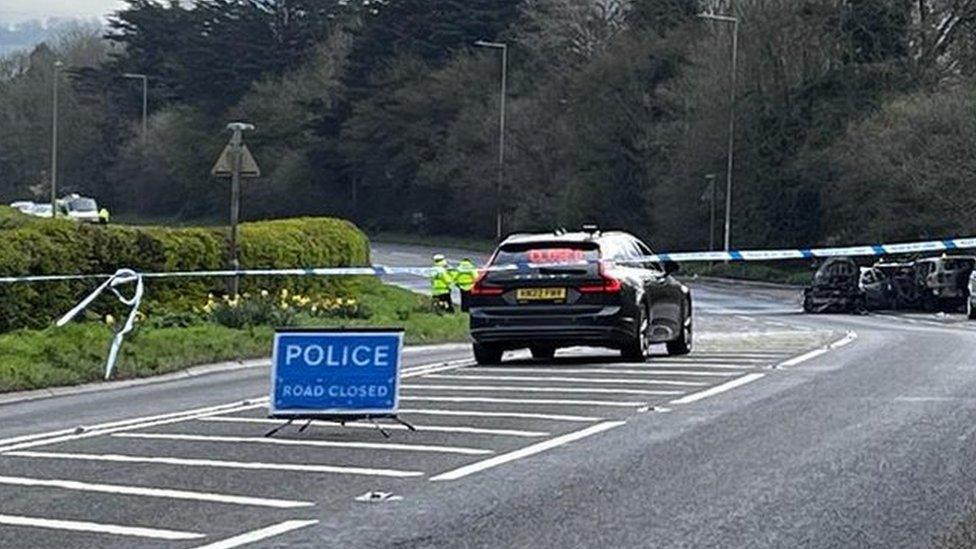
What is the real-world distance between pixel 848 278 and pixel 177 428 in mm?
39848

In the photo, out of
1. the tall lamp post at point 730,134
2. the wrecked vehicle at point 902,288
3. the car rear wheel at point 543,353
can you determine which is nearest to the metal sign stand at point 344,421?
the car rear wheel at point 543,353

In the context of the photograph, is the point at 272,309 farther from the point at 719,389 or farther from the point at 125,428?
the point at 125,428

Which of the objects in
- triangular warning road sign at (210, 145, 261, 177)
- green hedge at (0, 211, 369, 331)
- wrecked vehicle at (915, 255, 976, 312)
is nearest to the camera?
green hedge at (0, 211, 369, 331)

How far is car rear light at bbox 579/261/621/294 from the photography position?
70.6 feet

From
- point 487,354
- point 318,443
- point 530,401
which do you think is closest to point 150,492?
point 318,443

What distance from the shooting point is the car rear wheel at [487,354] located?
72.0 feet

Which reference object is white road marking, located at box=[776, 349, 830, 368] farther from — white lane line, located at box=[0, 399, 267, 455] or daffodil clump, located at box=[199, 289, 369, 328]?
daffodil clump, located at box=[199, 289, 369, 328]

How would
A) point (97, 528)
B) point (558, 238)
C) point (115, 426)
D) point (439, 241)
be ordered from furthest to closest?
1. point (439, 241)
2. point (558, 238)
3. point (115, 426)
4. point (97, 528)

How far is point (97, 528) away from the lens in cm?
1009

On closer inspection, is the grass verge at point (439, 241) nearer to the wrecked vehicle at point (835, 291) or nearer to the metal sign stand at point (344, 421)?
the wrecked vehicle at point (835, 291)

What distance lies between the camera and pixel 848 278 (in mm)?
52938

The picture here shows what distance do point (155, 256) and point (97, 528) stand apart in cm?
1978

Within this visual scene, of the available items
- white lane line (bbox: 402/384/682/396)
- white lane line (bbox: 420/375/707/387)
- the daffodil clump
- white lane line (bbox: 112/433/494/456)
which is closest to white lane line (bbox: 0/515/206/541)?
white lane line (bbox: 112/433/494/456)

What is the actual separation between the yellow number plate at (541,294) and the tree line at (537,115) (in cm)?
3783
